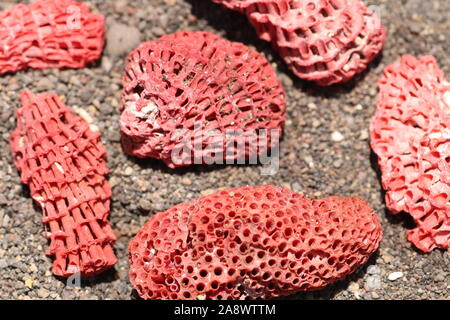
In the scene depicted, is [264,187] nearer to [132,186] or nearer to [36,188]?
[132,186]

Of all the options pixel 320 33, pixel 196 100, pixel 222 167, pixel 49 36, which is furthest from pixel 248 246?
pixel 49 36

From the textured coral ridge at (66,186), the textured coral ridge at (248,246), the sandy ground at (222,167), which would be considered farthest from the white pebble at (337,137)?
the textured coral ridge at (66,186)

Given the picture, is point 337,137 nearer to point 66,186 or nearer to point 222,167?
point 222,167

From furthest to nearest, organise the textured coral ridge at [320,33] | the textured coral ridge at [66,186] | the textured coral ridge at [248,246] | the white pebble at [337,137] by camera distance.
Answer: the white pebble at [337,137], the textured coral ridge at [320,33], the textured coral ridge at [66,186], the textured coral ridge at [248,246]

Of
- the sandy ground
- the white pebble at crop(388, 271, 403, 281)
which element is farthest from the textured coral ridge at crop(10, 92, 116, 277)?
the white pebble at crop(388, 271, 403, 281)

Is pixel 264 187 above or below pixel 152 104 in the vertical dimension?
below

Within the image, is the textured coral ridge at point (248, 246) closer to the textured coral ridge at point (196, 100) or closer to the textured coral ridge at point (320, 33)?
the textured coral ridge at point (196, 100)

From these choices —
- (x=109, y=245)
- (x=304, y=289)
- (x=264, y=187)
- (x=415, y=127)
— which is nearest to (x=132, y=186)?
(x=109, y=245)
